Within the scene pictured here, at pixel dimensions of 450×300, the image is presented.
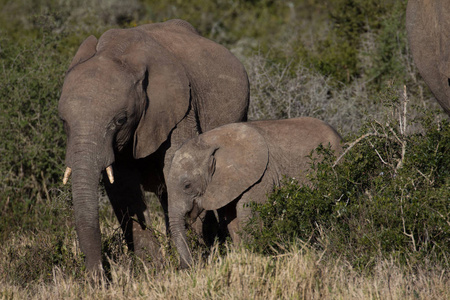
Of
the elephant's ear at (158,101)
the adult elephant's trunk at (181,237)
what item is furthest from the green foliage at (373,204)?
the elephant's ear at (158,101)

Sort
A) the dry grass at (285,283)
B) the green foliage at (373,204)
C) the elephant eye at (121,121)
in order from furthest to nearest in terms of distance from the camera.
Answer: the elephant eye at (121,121)
the green foliage at (373,204)
the dry grass at (285,283)

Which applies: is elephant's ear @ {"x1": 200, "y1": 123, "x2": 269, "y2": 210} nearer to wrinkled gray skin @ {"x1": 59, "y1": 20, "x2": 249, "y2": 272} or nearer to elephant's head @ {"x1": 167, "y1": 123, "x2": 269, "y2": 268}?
elephant's head @ {"x1": 167, "y1": 123, "x2": 269, "y2": 268}

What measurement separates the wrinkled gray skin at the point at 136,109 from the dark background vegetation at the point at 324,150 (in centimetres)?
59

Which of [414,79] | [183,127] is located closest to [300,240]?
[183,127]

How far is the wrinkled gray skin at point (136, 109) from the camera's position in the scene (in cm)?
573

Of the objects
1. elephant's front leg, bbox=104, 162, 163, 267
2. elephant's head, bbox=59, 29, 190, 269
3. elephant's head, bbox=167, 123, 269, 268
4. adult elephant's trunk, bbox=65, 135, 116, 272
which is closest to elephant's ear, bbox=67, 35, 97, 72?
elephant's head, bbox=59, 29, 190, 269

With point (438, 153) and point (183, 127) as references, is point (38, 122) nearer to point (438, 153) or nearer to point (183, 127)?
point (183, 127)

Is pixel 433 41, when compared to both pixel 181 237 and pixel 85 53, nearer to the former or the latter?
pixel 181 237

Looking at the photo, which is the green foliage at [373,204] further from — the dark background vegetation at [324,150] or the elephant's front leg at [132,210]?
the elephant's front leg at [132,210]

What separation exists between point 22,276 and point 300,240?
2264 millimetres

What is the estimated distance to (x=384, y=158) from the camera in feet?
21.0

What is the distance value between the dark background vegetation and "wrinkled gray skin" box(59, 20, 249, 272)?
593mm

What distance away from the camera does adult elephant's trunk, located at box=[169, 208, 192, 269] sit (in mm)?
6078

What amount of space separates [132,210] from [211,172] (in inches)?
34.0
